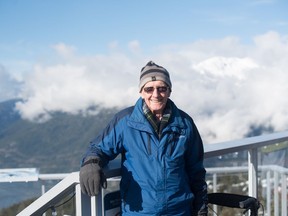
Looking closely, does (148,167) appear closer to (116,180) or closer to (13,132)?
(116,180)

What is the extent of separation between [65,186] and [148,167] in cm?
38

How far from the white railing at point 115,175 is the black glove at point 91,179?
7 centimetres

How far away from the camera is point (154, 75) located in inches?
89.3

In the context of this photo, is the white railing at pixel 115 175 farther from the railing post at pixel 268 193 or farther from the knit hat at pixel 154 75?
the knit hat at pixel 154 75

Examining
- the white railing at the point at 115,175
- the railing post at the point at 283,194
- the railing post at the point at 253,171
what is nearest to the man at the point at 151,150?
the white railing at the point at 115,175

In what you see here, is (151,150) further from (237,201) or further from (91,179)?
(237,201)

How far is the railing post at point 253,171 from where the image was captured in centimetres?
336

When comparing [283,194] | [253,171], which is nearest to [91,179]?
[253,171]

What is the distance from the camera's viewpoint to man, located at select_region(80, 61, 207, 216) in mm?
2150

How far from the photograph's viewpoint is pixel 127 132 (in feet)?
7.08

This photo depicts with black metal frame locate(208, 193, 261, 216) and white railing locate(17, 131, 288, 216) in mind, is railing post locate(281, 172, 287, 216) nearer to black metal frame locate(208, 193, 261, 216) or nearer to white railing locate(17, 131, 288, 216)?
white railing locate(17, 131, 288, 216)

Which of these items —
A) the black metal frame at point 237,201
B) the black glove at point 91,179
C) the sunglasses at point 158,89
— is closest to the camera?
the black glove at point 91,179

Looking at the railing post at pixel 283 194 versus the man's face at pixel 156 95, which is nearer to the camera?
the man's face at pixel 156 95

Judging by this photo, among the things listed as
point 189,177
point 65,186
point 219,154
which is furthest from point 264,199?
point 65,186
